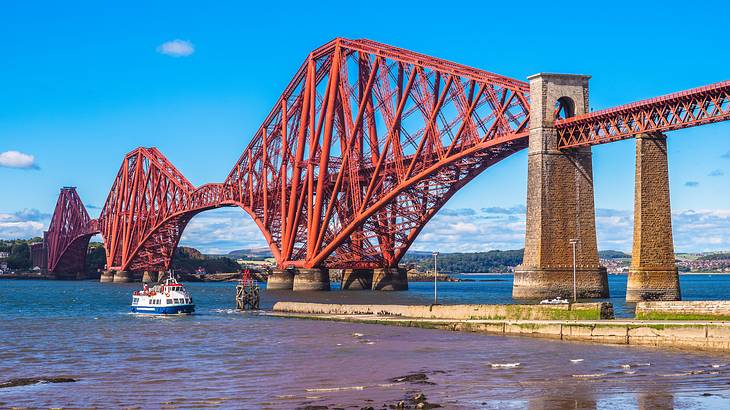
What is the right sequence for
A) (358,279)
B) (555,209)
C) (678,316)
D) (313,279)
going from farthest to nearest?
(358,279) < (313,279) < (555,209) < (678,316)

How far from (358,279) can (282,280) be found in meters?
10.0

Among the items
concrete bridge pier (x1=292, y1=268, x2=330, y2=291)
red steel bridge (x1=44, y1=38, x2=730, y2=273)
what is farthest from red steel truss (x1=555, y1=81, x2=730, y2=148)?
concrete bridge pier (x1=292, y1=268, x2=330, y2=291)

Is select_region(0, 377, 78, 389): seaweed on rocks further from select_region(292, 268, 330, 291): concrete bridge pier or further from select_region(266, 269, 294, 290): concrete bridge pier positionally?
select_region(266, 269, 294, 290): concrete bridge pier

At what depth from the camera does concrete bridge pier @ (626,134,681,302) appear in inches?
2744

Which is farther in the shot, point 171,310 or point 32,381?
point 171,310

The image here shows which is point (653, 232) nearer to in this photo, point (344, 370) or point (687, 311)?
point (687, 311)

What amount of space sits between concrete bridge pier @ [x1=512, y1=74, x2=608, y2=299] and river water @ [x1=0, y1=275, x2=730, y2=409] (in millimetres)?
20990

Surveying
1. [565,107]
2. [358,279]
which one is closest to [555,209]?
[565,107]

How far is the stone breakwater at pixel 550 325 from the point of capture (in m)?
Result: 45.3

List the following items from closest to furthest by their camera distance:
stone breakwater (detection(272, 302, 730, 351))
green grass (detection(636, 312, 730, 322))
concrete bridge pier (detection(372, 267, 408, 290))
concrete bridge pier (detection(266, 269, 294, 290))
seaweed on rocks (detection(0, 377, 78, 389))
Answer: seaweed on rocks (detection(0, 377, 78, 389))
stone breakwater (detection(272, 302, 730, 351))
green grass (detection(636, 312, 730, 322))
concrete bridge pier (detection(372, 267, 408, 290))
concrete bridge pier (detection(266, 269, 294, 290))

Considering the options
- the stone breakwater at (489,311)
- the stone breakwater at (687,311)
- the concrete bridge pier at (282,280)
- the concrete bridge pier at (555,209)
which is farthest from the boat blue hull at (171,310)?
the concrete bridge pier at (282,280)

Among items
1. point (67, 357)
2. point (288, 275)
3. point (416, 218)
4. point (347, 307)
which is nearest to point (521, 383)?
point (67, 357)

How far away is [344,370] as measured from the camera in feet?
135

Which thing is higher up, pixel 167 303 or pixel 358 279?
pixel 358 279
